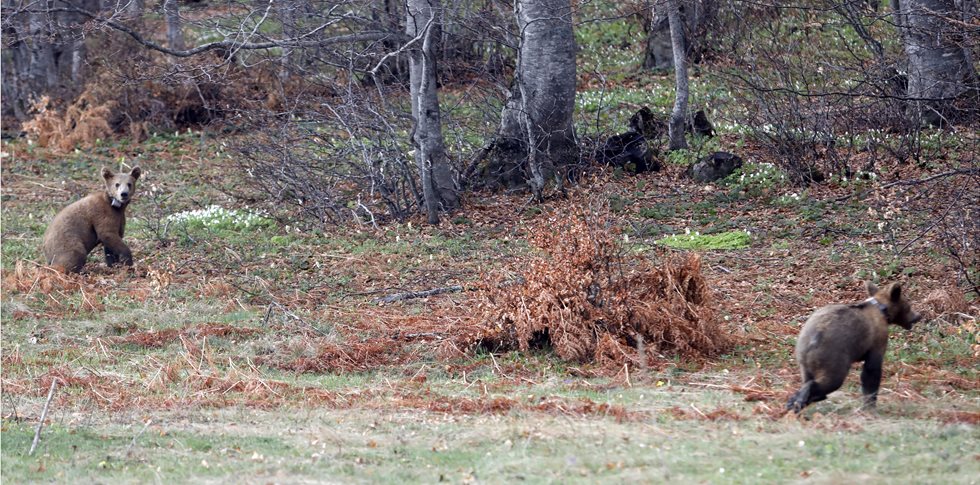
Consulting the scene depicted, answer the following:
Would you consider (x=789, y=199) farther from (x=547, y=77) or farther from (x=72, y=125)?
(x=72, y=125)

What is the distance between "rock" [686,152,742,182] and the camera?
688 inches

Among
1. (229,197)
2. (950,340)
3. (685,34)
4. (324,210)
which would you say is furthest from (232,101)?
(950,340)

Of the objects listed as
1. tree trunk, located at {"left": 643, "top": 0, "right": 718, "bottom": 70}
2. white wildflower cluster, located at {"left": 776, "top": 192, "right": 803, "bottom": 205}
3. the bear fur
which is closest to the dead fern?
the bear fur

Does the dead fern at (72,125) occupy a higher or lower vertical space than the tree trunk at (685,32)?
lower

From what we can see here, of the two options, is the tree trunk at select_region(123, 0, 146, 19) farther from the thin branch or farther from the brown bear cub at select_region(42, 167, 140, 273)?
the brown bear cub at select_region(42, 167, 140, 273)

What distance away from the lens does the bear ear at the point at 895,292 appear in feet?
26.7

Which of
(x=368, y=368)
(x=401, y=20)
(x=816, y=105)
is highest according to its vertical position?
(x=401, y=20)

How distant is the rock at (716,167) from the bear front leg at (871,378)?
9790 mm

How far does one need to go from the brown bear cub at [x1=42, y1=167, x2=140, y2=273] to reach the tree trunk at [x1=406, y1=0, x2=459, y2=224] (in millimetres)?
4309

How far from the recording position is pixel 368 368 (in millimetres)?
10133

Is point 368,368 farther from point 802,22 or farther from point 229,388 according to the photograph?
point 802,22

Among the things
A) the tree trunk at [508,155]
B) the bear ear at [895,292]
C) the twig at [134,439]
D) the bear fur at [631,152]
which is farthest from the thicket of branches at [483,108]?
the twig at [134,439]

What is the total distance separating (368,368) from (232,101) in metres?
15.7

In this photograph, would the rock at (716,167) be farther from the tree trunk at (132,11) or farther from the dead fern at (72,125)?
the dead fern at (72,125)
